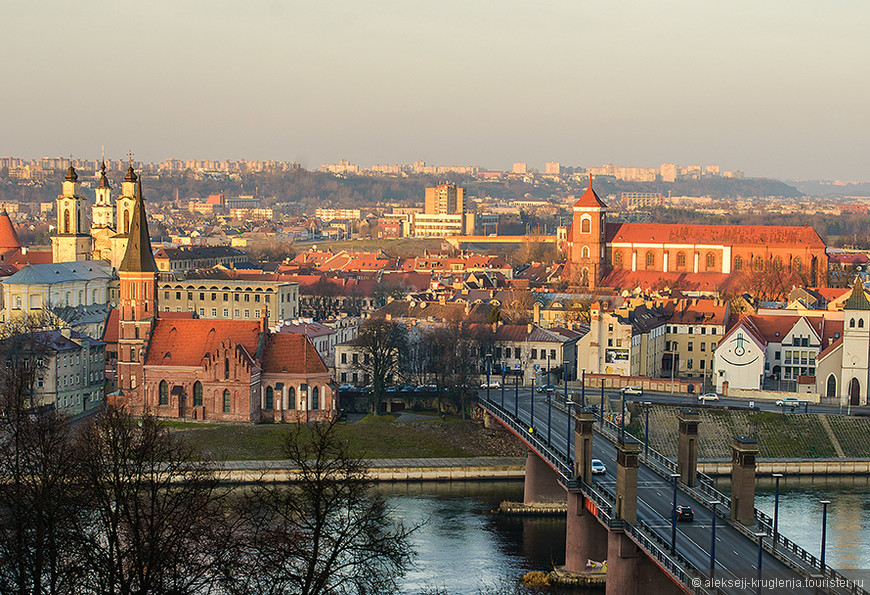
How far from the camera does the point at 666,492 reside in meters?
33.4

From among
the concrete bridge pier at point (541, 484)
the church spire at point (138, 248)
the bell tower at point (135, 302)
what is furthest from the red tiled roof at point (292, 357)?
the concrete bridge pier at point (541, 484)

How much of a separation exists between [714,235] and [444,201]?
293ft

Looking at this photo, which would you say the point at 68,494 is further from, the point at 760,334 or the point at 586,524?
the point at 760,334

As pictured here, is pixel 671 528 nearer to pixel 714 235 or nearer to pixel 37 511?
pixel 37 511

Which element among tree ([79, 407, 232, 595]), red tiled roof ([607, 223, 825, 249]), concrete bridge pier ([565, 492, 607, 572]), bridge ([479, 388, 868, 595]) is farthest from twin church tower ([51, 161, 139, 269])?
tree ([79, 407, 232, 595])

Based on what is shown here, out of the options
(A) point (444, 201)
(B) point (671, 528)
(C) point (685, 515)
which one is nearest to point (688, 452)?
(C) point (685, 515)

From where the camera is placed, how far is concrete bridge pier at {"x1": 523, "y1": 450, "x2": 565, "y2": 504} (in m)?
41.3

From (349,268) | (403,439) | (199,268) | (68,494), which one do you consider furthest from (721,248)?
(68,494)

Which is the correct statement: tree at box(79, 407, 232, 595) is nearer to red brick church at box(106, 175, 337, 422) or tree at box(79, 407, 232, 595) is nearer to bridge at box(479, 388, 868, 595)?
bridge at box(479, 388, 868, 595)

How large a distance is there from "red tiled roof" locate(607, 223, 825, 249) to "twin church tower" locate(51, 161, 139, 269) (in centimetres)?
3114

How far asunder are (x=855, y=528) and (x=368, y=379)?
22.1 m

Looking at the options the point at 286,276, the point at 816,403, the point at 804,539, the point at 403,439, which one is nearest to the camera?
the point at 804,539

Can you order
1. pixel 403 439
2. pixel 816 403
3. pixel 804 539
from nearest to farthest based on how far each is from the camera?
pixel 804 539, pixel 403 439, pixel 816 403

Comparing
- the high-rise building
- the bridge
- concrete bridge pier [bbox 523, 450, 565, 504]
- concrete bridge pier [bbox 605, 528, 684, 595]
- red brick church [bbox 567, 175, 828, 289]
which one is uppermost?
the high-rise building
